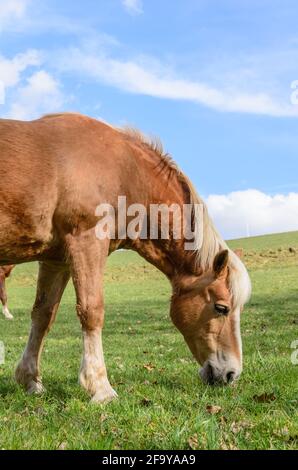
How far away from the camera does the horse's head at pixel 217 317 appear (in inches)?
229

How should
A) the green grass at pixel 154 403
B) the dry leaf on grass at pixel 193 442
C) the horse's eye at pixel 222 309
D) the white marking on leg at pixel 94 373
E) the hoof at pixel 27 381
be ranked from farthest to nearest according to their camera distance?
the hoof at pixel 27 381, the horse's eye at pixel 222 309, the white marking on leg at pixel 94 373, the green grass at pixel 154 403, the dry leaf on grass at pixel 193 442

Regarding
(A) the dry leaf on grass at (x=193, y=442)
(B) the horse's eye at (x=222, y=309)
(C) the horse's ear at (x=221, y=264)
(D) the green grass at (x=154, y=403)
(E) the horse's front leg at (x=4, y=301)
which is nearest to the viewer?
(A) the dry leaf on grass at (x=193, y=442)

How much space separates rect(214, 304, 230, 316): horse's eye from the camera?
588 cm

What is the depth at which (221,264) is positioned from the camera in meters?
5.84

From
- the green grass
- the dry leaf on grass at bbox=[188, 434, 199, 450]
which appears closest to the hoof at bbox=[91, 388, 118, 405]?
the green grass

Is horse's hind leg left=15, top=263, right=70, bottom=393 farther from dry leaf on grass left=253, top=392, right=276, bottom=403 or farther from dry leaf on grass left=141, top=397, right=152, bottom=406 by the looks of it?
dry leaf on grass left=253, top=392, right=276, bottom=403

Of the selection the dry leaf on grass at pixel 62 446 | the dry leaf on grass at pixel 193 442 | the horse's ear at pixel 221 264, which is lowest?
the dry leaf on grass at pixel 62 446

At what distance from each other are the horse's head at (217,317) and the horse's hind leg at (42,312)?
1.50m

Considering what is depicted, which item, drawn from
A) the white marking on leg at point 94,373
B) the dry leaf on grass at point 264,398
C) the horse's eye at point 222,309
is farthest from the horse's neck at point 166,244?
the dry leaf on grass at point 264,398

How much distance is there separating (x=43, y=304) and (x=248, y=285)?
8.16 ft

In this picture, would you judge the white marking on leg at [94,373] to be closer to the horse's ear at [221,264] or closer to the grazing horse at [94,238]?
the grazing horse at [94,238]

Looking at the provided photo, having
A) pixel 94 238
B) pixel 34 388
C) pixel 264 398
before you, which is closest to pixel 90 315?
pixel 94 238

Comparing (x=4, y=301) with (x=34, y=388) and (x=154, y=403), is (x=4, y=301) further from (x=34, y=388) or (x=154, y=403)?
(x=154, y=403)

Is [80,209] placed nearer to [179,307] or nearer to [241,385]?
[179,307]
